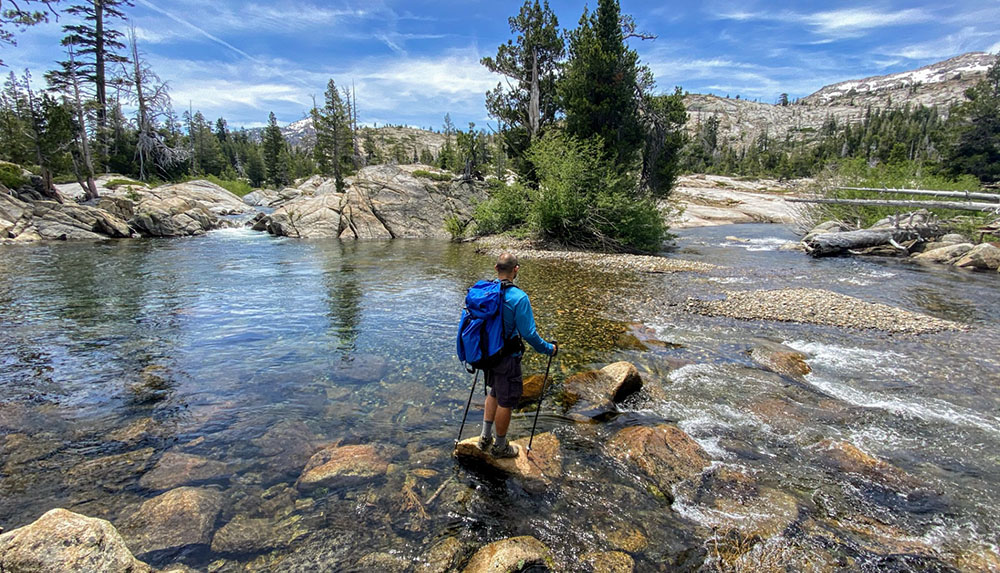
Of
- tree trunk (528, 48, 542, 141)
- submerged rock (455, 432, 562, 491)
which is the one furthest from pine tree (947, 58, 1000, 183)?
submerged rock (455, 432, 562, 491)

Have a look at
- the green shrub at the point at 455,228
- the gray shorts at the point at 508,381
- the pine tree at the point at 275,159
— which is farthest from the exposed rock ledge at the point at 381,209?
the pine tree at the point at 275,159

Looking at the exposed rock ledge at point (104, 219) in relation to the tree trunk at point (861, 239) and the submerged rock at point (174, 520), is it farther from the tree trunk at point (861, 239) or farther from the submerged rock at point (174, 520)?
the tree trunk at point (861, 239)

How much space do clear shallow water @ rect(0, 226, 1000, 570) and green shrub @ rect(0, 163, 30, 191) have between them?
24345mm

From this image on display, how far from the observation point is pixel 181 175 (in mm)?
59875

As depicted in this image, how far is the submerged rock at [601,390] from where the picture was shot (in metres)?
7.17

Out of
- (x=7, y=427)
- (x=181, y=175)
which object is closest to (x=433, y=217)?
(x=7, y=427)

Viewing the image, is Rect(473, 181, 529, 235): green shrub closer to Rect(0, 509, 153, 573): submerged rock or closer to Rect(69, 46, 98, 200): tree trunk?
Rect(0, 509, 153, 573): submerged rock

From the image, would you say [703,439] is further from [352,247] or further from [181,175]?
[181,175]

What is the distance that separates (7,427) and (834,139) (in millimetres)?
164226

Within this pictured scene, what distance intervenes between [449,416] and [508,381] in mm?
2026

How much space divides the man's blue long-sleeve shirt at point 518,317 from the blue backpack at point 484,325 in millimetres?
59

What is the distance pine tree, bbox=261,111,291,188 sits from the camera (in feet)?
294

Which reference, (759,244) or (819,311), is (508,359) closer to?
(819,311)

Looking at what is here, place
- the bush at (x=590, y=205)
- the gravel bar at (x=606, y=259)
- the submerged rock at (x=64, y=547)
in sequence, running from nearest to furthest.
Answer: the submerged rock at (x=64, y=547)
the gravel bar at (x=606, y=259)
the bush at (x=590, y=205)
